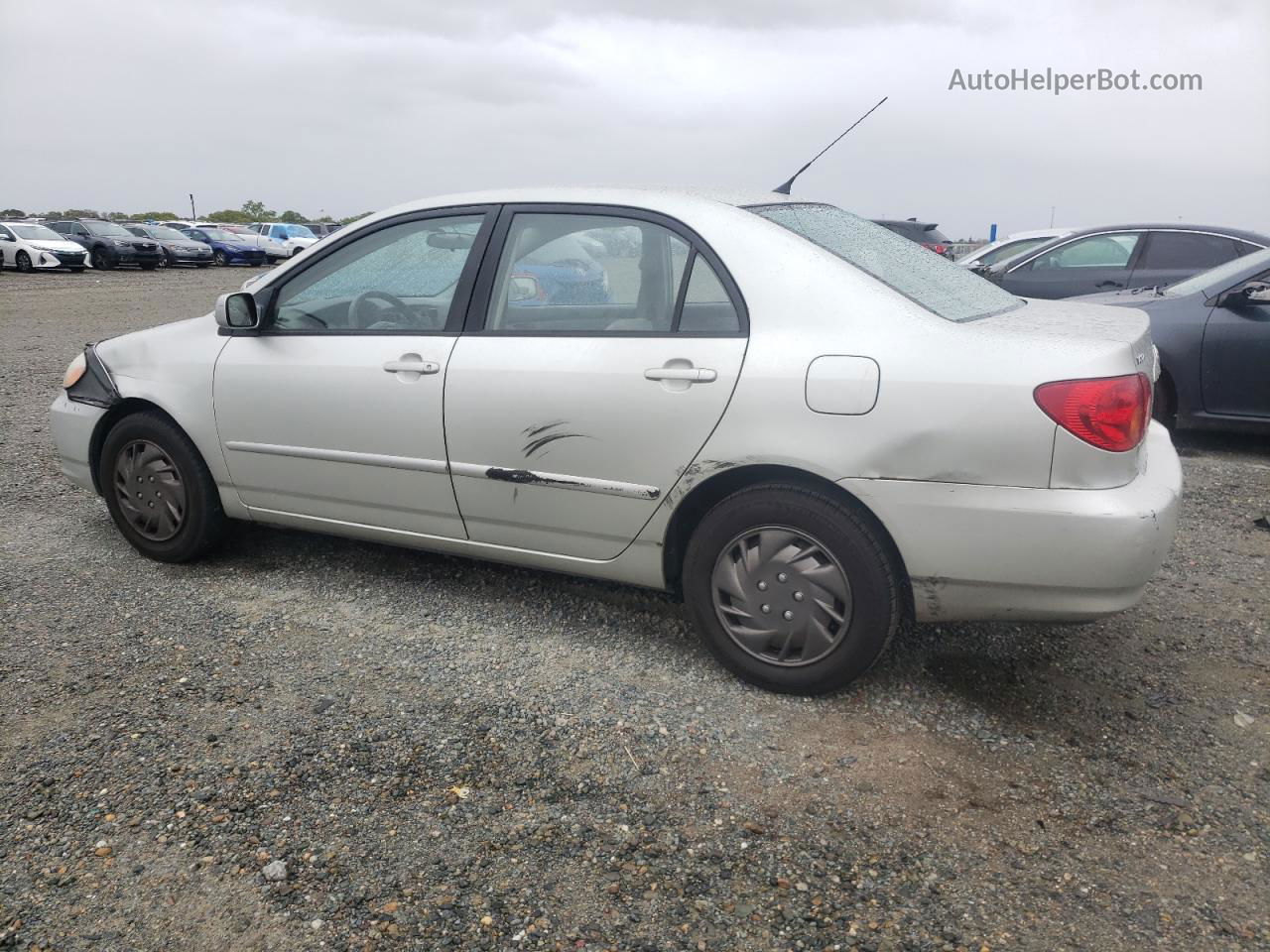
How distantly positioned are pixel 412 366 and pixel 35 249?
27306mm

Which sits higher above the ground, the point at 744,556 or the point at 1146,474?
the point at 1146,474

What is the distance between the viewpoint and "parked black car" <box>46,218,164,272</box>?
2905 centimetres

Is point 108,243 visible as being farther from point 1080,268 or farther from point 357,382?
point 357,382

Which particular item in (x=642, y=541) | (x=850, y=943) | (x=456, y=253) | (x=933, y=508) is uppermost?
(x=456, y=253)

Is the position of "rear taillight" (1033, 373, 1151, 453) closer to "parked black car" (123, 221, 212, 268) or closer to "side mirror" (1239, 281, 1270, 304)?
"side mirror" (1239, 281, 1270, 304)

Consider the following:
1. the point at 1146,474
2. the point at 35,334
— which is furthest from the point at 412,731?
the point at 35,334

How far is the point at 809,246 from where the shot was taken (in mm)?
3186

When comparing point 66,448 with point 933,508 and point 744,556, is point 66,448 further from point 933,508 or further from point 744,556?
point 933,508

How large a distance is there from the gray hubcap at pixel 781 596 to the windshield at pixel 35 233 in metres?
28.6

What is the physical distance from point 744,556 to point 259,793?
149cm

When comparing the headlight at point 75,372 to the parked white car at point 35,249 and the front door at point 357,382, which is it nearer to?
the front door at point 357,382

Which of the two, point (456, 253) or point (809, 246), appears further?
point (456, 253)

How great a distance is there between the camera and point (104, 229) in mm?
29812

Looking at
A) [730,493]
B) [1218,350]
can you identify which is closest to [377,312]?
[730,493]
